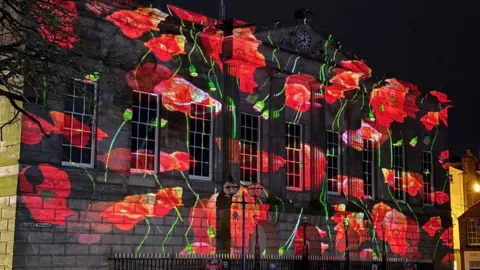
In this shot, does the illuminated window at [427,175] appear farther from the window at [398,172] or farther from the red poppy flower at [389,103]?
the red poppy flower at [389,103]

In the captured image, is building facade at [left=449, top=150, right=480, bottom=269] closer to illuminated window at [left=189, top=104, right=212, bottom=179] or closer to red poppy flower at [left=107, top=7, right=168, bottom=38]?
illuminated window at [left=189, top=104, right=212, bottom=179]

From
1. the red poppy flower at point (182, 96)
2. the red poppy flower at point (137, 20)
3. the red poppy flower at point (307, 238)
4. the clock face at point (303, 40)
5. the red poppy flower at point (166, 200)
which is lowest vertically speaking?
the red poppy flower at point (307, 238)

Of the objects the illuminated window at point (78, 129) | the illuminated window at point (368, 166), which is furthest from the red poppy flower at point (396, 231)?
the illuminated window at point (78, 129)

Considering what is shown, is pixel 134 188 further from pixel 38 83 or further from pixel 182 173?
pixel 38 83

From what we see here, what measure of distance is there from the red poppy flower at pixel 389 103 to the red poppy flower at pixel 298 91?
197 inches

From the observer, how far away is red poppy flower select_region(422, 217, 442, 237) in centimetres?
3628

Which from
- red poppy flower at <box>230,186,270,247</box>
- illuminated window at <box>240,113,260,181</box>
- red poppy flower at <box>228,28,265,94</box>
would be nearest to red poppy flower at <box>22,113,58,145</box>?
red poppy flower at <box>230,186,270,247</box>

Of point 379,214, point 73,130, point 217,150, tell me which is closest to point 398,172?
point 379,214

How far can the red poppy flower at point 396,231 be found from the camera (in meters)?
33.9

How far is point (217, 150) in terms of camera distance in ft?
88.5

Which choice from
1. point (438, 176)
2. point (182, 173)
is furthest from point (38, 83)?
point (438, 176)

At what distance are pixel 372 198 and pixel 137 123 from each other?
47.1 feet

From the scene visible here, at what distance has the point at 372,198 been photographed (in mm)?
33906

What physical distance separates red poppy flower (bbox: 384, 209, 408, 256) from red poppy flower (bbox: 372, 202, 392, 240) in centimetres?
27
